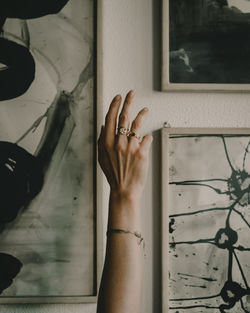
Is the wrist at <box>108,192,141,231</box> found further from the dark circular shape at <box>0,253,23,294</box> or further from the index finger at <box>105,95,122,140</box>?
the dark circular shape at <box>0,253,23,294</box>

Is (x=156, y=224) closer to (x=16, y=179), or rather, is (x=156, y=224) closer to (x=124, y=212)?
(x=124, y=212)

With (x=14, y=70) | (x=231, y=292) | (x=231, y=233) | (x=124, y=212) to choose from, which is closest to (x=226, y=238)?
(x=231, y=233)

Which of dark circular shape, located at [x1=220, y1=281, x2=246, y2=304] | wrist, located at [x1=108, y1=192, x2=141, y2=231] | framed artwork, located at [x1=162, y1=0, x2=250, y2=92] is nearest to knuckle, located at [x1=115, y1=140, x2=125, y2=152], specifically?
wrist, located at [x1=108, y1=192, x2=141, y2=231]

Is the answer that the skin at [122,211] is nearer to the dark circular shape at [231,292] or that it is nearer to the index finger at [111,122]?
the index finger at [111,122]

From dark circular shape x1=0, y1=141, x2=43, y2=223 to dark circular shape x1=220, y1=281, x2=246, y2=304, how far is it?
58 centimetres

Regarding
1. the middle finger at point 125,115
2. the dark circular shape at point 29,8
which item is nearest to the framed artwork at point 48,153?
the dark circular shape at point 29,8

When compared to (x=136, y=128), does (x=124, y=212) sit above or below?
below

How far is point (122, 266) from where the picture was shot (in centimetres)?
64

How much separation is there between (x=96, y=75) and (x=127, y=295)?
54cm

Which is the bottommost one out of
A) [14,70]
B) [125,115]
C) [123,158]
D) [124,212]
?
[124,212]

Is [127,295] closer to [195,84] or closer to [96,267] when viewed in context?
[96,267]

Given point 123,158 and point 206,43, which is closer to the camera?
point 123,158

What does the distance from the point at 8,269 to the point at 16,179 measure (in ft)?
0.79

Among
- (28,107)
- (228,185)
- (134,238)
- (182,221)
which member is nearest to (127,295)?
(134,238)
